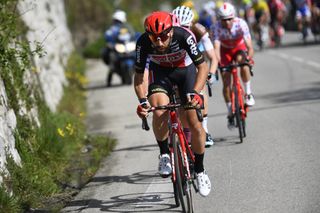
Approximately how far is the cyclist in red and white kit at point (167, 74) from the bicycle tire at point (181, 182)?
31cm

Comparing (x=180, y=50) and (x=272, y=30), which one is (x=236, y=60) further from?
(x=272, y=30)

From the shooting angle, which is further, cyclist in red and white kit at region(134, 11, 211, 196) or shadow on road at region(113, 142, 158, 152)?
shadow on road at region(113, 142, 158, 152)

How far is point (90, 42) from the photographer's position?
38.7 m

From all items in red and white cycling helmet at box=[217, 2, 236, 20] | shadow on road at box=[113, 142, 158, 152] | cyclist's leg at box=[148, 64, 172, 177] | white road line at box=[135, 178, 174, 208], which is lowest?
shadow on road at box=[113, 142, 158, 152]

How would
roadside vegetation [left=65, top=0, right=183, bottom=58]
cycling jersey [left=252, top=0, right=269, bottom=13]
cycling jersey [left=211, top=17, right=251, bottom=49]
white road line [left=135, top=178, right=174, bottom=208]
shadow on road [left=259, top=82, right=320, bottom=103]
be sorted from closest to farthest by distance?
white road line [left=135, top=178, right=174, bottom=208] → cycling jersey [left=211, top=17, right=251, bottom=49] → shadow on road [left=259, top=82, right=320, bottom=103] → cycling jersey [left=252, top=0, right=269, bottom=13] → roadside vegetation [left=65, top=0, right=183, bottom=58]

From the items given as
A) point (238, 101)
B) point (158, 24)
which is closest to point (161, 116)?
point (158, 24)

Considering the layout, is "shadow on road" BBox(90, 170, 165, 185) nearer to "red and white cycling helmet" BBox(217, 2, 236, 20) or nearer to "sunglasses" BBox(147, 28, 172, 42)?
"sunglasses" BBox(147, 28, 172, 42)

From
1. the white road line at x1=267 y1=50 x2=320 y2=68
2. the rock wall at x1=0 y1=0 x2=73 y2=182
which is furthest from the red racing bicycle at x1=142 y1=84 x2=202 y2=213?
the white road line at x1=267 y1=50 x2=320 y2=68

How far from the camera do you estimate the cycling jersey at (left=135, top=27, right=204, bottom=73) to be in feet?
25.8

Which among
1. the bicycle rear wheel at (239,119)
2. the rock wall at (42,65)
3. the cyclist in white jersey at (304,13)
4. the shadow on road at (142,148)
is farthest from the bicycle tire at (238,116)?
the cyclist in white jersey at (304,13)

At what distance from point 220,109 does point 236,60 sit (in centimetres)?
308

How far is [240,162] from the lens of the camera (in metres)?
9.91

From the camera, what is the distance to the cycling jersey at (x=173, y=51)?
25.8 feet

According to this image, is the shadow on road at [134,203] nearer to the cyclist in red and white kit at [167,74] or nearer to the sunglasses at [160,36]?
the cyclist in red and white kit at [167,74]
